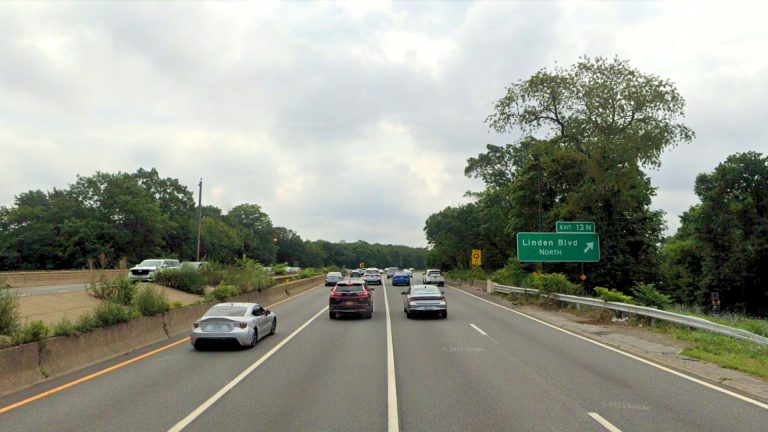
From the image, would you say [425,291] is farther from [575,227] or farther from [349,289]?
[575,227]

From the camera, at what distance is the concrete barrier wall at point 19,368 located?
9.26 m

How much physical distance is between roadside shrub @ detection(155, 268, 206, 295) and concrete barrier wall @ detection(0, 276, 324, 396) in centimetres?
1046

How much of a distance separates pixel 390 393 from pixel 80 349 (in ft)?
23.5

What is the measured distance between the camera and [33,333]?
34.4 ft

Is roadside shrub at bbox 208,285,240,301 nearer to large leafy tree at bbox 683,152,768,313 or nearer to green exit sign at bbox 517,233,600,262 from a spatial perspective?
green exit sign at bbox 517,233,600,262

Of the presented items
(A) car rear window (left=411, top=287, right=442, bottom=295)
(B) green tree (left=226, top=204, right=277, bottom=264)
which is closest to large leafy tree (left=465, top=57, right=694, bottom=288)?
(A) car rear window (left=411, top=287, right=442, bottom=295)

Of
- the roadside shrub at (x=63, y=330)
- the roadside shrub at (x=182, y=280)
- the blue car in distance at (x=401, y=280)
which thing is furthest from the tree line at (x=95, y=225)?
the roadside shrub at (x=63, y=330)

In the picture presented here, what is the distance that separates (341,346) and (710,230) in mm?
44369

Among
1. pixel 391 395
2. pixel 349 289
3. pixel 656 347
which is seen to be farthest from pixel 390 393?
Answer: pixel 349 289

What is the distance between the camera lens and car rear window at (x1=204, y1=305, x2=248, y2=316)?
14.7 metres

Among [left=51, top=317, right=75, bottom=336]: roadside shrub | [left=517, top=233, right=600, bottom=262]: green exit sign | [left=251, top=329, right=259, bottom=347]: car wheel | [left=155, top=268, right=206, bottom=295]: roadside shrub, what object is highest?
[left=517, top=233, right=600, bottom=262]: green exit sign

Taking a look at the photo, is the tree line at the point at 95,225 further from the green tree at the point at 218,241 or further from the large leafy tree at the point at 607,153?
the large leafy tree at the point at 607,153

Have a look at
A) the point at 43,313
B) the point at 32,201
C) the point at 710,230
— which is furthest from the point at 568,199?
the point at 32,201

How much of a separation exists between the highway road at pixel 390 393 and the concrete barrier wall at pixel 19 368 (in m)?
0.38
